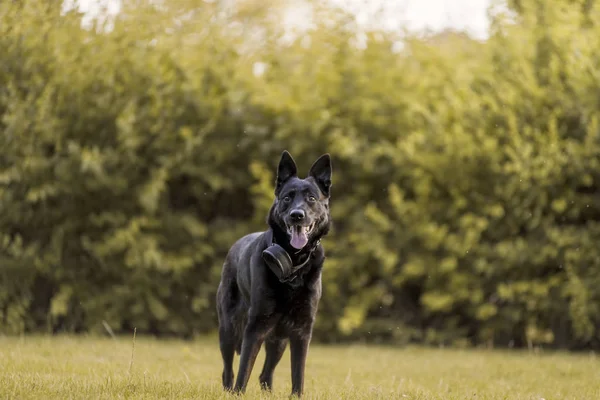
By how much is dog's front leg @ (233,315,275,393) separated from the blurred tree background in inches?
227

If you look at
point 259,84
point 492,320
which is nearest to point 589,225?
point 492,320

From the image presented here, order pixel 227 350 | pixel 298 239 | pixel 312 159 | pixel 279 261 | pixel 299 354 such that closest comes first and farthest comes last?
pixel 279 261 → pixel 298 239 → pixel 299 354 → pixel 227 350 → pixel 312 159

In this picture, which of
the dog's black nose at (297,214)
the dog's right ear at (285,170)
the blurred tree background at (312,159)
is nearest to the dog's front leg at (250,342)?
the dog's black nose at (297,214)

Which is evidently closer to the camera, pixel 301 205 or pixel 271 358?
pixel 301 205

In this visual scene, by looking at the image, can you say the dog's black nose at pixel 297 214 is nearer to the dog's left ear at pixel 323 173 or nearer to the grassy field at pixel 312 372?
the dog's left ear at pixel 323 173

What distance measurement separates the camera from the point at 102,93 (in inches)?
450

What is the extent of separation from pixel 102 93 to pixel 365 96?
381 centimetres

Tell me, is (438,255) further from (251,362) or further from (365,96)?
(251,362)

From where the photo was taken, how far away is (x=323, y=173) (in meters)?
6.21

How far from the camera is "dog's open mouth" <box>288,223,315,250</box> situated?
5684 millimetres

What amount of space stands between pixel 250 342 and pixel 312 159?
6.79m

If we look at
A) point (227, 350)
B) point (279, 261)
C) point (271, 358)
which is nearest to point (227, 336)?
point (227, 350)

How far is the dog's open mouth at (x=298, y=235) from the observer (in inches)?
224

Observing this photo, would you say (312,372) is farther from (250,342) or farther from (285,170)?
(285,170)
